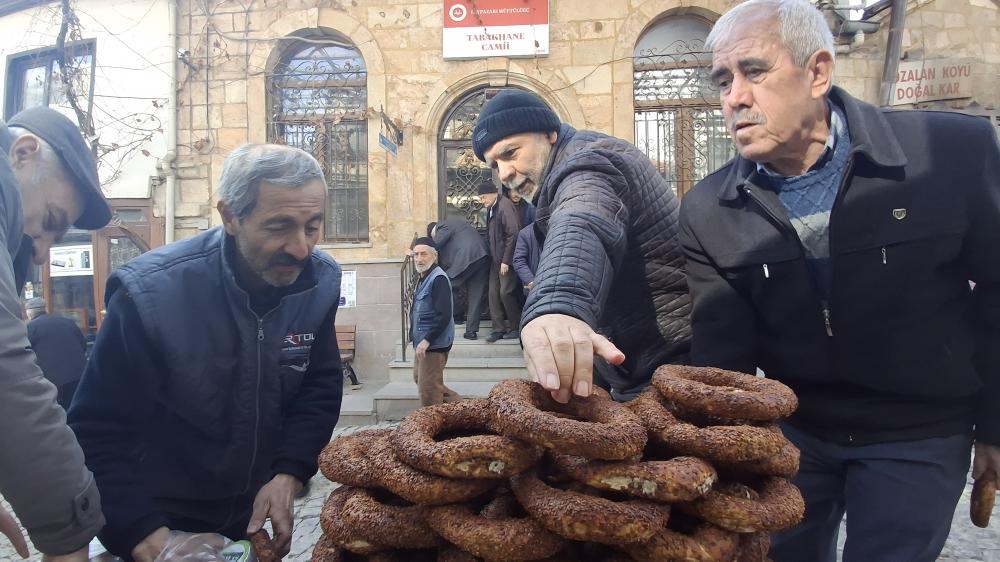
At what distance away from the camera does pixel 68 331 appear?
16.3 ft

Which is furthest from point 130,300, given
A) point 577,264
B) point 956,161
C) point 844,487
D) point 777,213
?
point 956,161

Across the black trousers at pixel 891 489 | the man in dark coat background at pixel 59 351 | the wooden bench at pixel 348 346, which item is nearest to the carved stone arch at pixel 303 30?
the wooden bench at pixel 348 346

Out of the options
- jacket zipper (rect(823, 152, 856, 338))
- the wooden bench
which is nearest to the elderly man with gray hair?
jacket zipper (rect(823, 152, 856, 338))

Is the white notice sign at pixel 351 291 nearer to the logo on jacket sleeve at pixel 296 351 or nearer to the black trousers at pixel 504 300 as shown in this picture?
the black trousers at pixel 504 300

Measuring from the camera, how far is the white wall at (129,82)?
9.45 m

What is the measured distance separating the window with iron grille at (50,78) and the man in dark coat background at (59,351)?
6.46 metres

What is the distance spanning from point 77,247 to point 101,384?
32.3 feet

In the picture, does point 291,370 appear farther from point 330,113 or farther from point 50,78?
point 50,78

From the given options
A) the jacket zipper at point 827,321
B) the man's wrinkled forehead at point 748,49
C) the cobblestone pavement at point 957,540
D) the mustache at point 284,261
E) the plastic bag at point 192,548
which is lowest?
the cobblestone pavement at point 957,540

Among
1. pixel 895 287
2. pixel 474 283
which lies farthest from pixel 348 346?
pixel 895 287

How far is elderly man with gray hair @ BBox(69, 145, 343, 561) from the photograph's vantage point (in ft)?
5.73

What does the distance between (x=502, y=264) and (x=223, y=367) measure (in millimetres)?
5612

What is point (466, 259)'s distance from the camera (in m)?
7.68

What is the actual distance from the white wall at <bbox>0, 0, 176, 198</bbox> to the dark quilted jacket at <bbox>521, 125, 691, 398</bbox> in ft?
31.7
